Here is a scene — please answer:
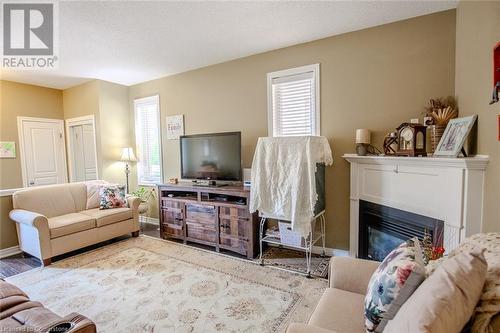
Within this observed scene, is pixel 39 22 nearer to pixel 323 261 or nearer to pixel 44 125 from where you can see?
pixel 44 125

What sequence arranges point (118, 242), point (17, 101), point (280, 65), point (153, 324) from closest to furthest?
point (153, 324), point (280, 65), point (118, 242), point (17, 101)

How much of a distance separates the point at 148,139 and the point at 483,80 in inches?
185

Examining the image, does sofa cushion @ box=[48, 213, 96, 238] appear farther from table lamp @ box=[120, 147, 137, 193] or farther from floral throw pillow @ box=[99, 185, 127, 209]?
table lamp @ box=[120, 147, 137, 193]

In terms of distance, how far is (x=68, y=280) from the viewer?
8.71 ft

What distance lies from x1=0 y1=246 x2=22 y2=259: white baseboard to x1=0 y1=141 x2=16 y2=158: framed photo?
194 cm

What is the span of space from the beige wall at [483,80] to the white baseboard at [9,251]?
204 inches

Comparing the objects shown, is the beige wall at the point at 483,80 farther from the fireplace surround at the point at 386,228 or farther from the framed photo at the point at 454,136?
the fireplace surround at the point at 386,228

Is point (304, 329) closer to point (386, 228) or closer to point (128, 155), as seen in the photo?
point (386, 228)

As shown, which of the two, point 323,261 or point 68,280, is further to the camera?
point 323,261

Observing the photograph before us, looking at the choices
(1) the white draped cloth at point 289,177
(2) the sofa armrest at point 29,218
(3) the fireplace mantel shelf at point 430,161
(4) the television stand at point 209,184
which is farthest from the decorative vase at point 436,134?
(2) the sofa armrest at point 29,218

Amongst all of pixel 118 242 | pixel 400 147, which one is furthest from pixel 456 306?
pixel 118 242

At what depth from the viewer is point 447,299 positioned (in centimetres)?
77

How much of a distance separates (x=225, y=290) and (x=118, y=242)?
7.19 ft

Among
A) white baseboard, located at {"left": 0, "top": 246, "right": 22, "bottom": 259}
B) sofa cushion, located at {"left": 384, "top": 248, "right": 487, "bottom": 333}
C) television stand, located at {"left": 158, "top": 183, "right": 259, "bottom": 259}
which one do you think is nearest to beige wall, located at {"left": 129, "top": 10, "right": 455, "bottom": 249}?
television stand, located at {"left": 158, "top": 183, "right": 259, "bottom": 259}
